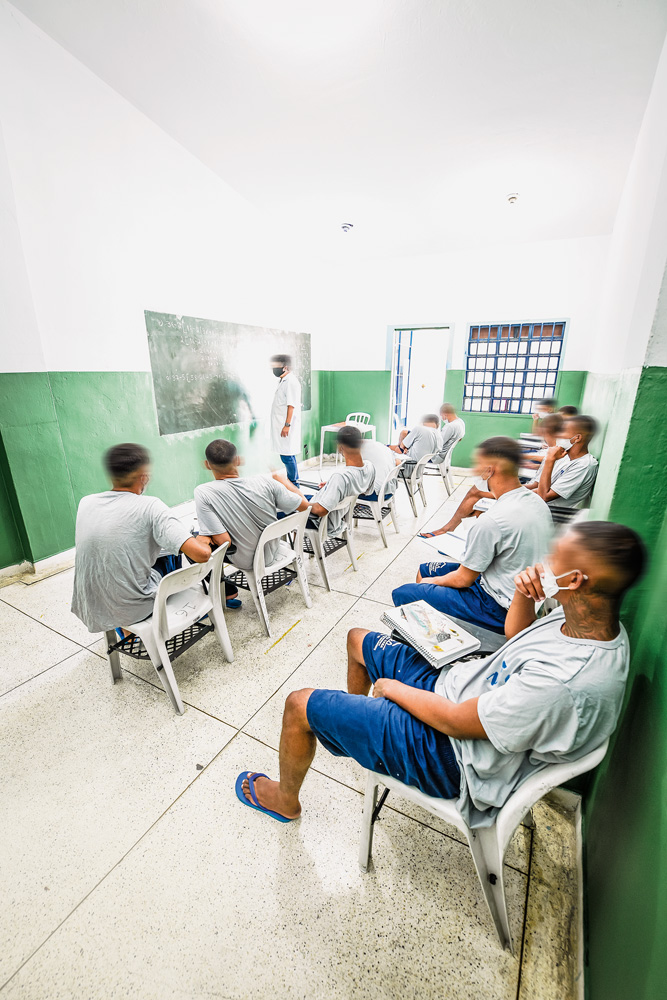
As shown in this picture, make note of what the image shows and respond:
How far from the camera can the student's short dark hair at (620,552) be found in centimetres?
80

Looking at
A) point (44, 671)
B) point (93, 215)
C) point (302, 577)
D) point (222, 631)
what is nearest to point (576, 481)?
point (302, 577)

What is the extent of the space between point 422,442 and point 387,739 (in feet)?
12.3

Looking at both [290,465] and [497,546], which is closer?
[497,546]

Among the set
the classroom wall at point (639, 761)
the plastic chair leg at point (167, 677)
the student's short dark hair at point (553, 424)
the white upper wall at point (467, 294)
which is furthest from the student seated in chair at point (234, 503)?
the white upper wall at point (467, 294)

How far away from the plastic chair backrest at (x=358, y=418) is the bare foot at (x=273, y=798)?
5812mm

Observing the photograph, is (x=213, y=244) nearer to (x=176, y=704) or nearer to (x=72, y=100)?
A: (x=72, y=100)

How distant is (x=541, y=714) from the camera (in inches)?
32.9

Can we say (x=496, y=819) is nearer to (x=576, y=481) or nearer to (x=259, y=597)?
(x=259, y=597)

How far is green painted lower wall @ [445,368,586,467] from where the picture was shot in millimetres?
5508

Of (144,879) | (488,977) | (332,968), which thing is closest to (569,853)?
(488,977)

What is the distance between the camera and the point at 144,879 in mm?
1204

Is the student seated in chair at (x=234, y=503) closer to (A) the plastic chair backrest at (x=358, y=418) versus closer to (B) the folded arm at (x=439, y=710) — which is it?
(B) the folded arm at (x=439, y=710)

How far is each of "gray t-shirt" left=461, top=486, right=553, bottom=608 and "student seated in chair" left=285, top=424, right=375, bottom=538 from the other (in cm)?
118

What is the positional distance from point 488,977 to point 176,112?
16.6 ft
